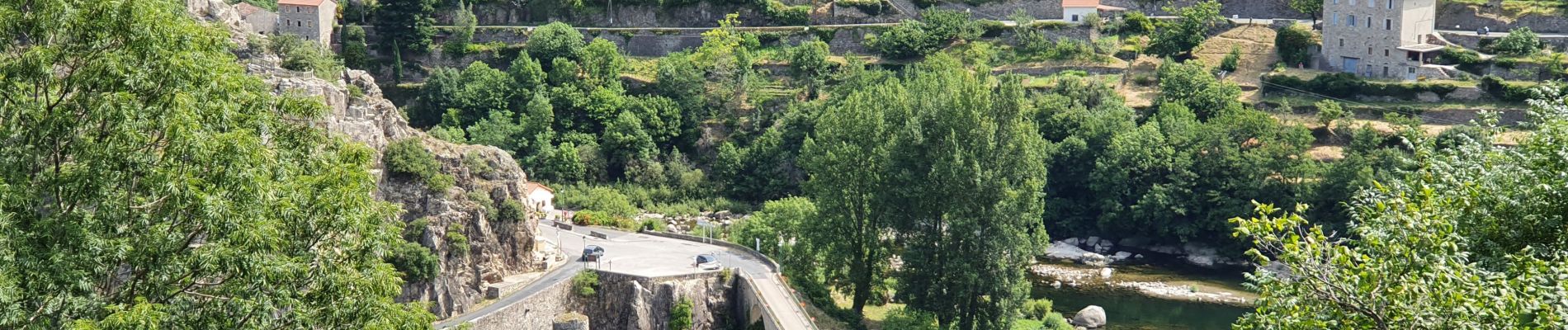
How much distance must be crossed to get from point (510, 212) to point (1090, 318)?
15.9 m

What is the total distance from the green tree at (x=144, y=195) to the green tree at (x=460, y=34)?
53.3 meters

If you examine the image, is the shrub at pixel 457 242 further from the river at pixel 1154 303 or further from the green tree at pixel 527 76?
the green tree at pixel 527 76

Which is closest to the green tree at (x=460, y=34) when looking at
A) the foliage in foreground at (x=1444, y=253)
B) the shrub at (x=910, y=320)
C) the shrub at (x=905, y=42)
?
the shrub at (x=905, y=42)

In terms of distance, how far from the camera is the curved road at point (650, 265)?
38594mm

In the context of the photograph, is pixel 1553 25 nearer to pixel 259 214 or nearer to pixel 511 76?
pixel 511 76

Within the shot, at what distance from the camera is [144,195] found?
15641 millimetres

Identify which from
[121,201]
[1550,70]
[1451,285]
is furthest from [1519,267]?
[1550,70]

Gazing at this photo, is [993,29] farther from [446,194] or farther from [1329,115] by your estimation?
[446,194]

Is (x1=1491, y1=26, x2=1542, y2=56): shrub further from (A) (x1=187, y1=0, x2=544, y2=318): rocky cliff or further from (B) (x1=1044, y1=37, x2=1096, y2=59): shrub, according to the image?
(A) (x1=187, y1=0, x2=544, y2=318): rocky cliff

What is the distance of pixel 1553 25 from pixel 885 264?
36249 mm

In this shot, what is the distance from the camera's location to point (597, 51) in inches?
2689

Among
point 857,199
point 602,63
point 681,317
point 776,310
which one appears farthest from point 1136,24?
point 681,317

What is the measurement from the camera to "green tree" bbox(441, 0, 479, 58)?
6956 cm

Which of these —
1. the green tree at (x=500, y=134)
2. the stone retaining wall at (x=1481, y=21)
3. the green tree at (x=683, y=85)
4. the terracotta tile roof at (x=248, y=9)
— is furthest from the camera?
the stone retaining wall at (x=1481, y=21)
